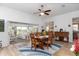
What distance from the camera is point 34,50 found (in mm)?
2176

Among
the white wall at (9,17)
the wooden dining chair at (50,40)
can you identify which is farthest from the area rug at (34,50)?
the white wall at (9,17)

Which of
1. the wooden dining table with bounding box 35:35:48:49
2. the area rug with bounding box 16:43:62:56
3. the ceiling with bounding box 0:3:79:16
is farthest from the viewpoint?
the wooden dining table with bounding box 35:35:48:49

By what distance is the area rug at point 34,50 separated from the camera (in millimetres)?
2098

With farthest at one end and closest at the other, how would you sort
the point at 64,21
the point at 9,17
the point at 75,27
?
the point at 64,21
the point at 75,27
the point at 9,17

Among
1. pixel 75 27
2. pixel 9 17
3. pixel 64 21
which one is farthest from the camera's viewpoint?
pixel 64 21

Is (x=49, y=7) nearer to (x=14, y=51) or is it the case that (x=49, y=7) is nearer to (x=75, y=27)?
(x=75, y=27)

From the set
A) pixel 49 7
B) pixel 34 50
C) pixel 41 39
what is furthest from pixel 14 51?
pixel 49 7

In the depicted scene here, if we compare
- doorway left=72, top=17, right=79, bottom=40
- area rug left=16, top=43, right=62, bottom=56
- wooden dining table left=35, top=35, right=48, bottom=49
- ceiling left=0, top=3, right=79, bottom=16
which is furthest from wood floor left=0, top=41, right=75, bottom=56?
ceiling left=0, top=3, right=79, bottom=16

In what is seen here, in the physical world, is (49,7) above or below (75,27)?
above

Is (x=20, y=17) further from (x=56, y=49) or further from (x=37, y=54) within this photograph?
(x=56, y=49)

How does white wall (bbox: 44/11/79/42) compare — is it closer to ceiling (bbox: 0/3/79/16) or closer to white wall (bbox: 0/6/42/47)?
ceiling (bbox: 0/3/79/16)

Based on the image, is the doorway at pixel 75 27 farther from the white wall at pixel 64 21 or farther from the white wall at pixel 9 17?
the white wall at pixel 9 17

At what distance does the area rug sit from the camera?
2098mm

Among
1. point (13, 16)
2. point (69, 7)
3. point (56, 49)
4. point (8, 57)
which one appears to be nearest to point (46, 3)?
point (69, 7)
